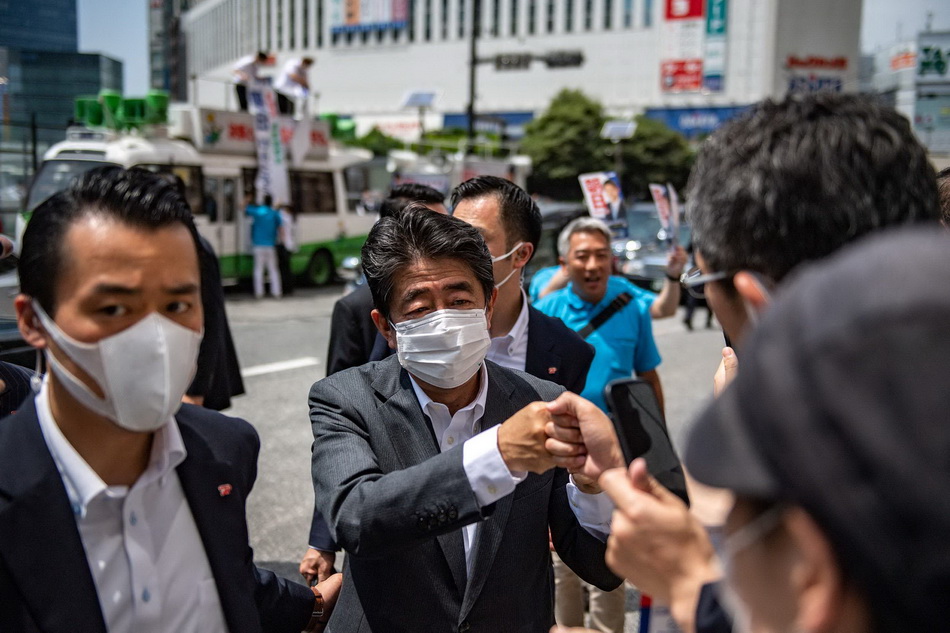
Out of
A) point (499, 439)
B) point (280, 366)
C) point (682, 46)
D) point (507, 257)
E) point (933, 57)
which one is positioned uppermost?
point (682, 46)

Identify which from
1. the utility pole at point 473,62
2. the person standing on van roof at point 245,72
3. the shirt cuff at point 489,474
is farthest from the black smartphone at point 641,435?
the utility pole at point 473,62

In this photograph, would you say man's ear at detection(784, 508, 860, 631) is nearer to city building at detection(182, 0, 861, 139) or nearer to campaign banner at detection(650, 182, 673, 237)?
campaign banner at detection(650, 182, 673, 237)

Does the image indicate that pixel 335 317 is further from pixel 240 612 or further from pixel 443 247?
pixel 240 612

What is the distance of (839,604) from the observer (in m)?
0.81

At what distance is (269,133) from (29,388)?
576 inches

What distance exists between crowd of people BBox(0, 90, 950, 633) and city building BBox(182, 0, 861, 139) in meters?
64.3

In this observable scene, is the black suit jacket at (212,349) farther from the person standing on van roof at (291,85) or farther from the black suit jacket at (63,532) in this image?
the person standing on van roof at (291,85)

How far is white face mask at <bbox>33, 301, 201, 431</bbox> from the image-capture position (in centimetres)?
149

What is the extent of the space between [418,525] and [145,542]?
534mm

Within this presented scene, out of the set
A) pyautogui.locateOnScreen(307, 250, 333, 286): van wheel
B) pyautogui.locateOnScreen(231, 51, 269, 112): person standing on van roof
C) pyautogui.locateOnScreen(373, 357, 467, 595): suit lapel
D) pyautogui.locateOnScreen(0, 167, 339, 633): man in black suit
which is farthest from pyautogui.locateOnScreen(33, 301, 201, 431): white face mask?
pyautogui.locateOnScreen(307, 250, 333, 286): van wheel

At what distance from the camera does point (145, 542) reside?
5.15ft

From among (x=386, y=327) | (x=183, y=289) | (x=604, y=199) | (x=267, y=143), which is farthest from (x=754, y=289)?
(x=267, y=143)

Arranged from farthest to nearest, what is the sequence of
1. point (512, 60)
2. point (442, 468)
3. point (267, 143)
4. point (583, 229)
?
point (512, 60) < point (267, 143) < point (583, 229) < point (442, 468)

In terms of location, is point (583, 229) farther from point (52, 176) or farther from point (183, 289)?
point (52, 176)
